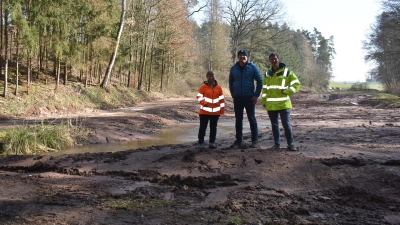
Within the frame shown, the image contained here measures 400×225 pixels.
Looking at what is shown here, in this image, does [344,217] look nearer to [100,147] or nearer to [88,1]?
[100,147]

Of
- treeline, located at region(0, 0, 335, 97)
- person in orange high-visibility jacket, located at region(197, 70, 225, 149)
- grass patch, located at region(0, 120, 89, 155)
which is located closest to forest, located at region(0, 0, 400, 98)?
treeline, located at region(0, 0, 335, 97)

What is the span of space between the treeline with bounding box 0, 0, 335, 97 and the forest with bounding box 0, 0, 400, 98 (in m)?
0.05

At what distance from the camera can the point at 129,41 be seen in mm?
32406

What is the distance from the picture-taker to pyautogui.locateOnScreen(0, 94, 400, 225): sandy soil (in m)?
4.26

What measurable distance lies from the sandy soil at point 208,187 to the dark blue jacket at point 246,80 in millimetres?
1289

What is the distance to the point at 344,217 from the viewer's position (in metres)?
4.29

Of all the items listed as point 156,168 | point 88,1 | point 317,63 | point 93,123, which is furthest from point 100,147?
point 317,63

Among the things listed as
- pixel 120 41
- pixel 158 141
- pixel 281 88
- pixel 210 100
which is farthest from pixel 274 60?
pixel 120 41

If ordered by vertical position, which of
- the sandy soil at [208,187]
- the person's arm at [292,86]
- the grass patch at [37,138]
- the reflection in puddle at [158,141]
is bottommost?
the reflection in puddle at [158,141]

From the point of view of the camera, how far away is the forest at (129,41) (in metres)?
18.4

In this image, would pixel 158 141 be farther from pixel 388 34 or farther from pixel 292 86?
pixel 388 34

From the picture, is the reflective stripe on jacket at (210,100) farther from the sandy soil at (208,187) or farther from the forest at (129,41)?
the forest at (129,41)

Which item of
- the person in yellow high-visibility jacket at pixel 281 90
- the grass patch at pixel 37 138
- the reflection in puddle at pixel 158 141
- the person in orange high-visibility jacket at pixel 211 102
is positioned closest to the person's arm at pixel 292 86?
the person in yellow high-visibility jacket at pixel 281 90

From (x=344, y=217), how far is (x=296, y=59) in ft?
278
